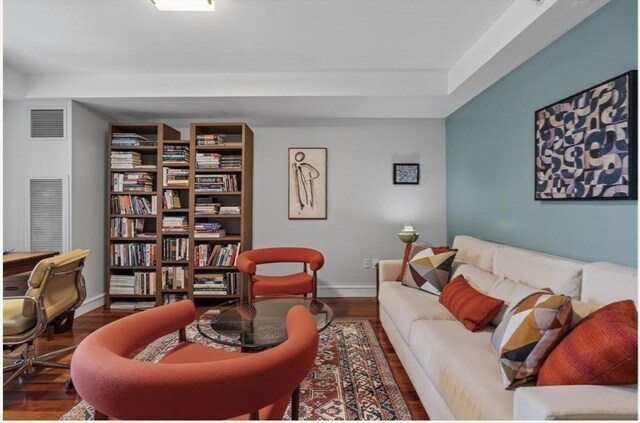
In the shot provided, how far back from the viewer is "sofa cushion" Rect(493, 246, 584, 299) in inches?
66.3

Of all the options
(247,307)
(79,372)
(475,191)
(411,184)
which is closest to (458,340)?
(247,307)

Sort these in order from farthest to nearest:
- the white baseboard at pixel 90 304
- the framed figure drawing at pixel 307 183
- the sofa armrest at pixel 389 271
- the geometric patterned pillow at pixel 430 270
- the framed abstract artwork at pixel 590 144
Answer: the framed figure drawing at pixel 307 183, the white baseboard at pixel 90 304, the sofa armrest at pixel 389 271, the geometric patterned pillow at pixel 430 270, the framed abstract artwork at pixel 590 144

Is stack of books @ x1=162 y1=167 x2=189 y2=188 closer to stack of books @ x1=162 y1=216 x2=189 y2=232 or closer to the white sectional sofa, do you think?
stack of books @ x1=162 y1=216 x2=189 y2=232

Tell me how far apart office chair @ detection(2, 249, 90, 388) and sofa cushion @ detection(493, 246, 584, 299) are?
9.83 ft

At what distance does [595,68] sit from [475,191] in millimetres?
1585

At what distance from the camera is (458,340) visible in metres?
1.70

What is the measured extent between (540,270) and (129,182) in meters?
4.04

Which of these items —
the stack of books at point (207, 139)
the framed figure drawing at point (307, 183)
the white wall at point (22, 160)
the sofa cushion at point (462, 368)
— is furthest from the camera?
the framed figure drawing at point (307, 183)

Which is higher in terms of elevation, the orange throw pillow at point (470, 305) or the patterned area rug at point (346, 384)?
the orange throw pillow at point (470, 305)

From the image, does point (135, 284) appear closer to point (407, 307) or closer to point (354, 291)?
point (354, 291)

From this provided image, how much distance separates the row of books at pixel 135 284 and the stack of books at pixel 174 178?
1.07 metres

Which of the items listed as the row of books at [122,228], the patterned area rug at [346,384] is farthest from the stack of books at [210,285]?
the row of books at [122,228]

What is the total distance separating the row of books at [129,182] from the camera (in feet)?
12.3

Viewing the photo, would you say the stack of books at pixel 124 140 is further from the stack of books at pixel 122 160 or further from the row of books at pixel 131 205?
the row of books at pixel 131 205
